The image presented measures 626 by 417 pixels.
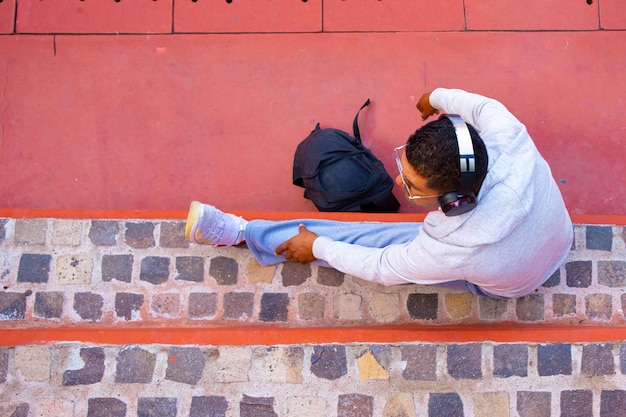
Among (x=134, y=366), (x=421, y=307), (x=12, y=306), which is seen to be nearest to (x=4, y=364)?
(x=12, y=306)

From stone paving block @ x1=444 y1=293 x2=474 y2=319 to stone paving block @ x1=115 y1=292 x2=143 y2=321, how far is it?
1375 mm

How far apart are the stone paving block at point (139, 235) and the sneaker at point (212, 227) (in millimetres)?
190

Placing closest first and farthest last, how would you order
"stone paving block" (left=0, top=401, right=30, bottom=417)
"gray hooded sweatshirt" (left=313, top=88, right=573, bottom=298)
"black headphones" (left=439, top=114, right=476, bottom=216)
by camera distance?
"black headphones" (left=439, top=114, right=476, bottom=216), "gray hooded sweatshirt" (left=313, top=88, right=573, bottom=298), "stone paving block" (left=0, top=401, right=30, bottom=417)

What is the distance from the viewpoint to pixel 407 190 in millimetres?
2156

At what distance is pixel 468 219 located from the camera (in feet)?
6.78

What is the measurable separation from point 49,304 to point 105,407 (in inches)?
20.9

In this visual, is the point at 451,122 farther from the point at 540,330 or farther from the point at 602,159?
the point at 602,159

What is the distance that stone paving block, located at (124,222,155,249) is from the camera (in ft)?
9.25

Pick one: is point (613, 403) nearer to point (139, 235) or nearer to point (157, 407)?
point (157, 407)

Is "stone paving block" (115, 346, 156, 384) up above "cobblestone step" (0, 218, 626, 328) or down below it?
below

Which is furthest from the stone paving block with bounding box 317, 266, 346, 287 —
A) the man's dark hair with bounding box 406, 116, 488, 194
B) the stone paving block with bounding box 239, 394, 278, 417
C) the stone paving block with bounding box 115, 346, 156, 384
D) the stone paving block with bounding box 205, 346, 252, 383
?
the man's dark hair with bounding box 406, 116, 488, 194

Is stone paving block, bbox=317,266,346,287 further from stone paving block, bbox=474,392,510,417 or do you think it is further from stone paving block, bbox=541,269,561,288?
stone paving block, bbox=541,269,561,288

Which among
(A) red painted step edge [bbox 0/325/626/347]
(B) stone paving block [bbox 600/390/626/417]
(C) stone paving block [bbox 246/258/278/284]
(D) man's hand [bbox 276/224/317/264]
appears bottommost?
(B) stone paving block [bbox 600/390/626/417]

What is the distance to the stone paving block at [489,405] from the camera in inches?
104
